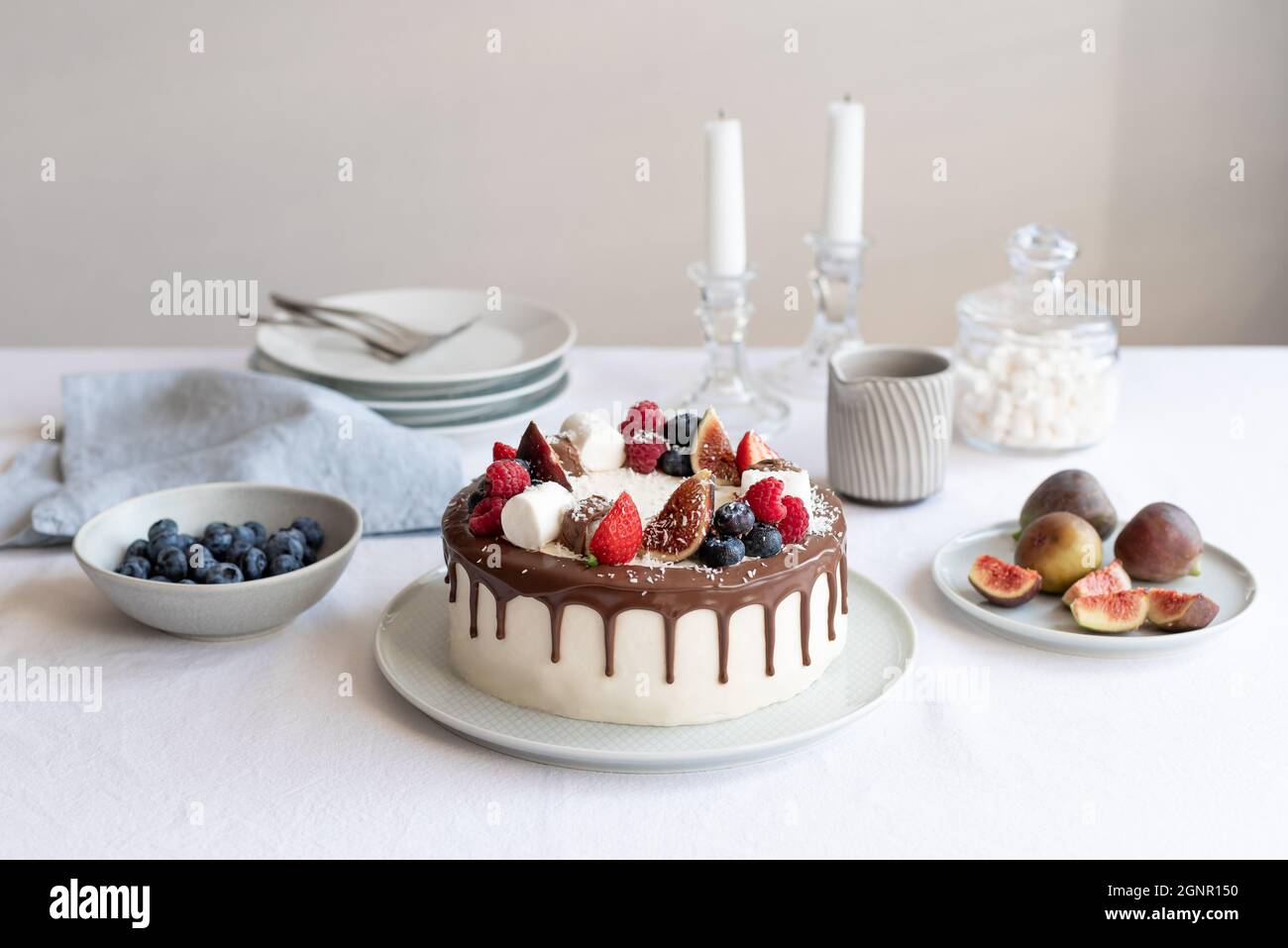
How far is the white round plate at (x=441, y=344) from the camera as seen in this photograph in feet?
7.12

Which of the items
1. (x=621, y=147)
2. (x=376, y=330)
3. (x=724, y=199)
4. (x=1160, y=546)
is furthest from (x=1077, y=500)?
(x=621, y=147)

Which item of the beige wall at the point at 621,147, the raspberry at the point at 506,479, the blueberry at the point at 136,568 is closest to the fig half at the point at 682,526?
the raspberry at the point at 506,479

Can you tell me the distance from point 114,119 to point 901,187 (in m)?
2.61

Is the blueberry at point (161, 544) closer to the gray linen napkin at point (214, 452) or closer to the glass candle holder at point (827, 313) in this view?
the gray linen napkin at point (214, 452)

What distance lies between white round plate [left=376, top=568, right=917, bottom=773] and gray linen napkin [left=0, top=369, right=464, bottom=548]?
35 centimetres

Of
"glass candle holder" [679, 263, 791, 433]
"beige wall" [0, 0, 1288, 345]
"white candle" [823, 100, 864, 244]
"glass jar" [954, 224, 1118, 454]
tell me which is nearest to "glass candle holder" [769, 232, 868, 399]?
"white candle" [823, 100, 864, 244]

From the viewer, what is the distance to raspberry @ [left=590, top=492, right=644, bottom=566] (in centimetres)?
130

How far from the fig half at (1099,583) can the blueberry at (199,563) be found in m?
1.00

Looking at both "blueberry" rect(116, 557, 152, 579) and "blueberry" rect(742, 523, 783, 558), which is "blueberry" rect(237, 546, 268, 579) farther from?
"blueberry" rect(742, 523, 783, 558)

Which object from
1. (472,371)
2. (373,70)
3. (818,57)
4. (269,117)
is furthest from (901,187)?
(472,371)

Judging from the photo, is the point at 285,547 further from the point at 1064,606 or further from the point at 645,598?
the point at 1064,606

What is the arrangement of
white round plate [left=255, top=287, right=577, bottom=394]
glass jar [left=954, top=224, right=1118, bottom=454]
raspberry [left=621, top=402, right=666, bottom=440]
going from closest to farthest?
raspberry [left=621, top=402, right=666, bottom=440] → glass jar [left=954, top=224, right=1118, bottom=454] → white round plate [left=255, top=287, right=577, bottom=394]
